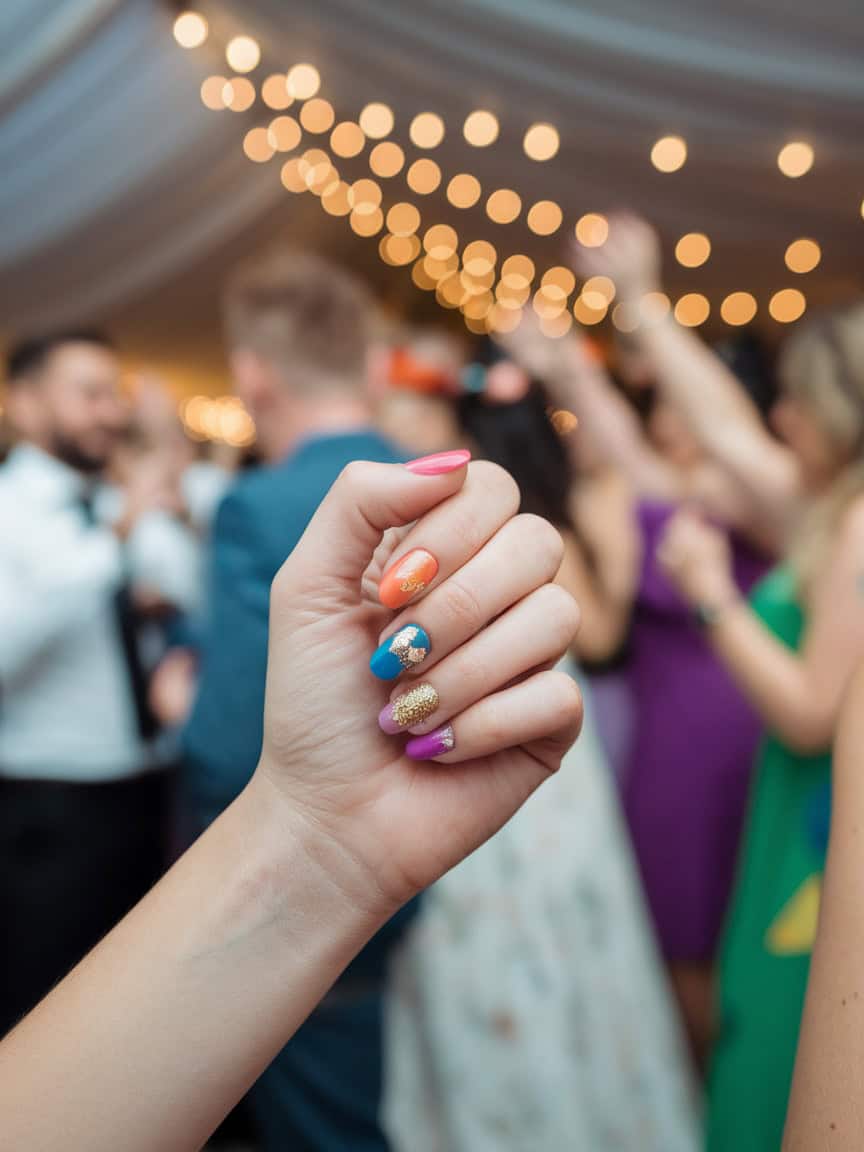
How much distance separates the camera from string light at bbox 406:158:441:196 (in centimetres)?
347

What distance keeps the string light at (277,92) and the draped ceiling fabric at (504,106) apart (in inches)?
2.7

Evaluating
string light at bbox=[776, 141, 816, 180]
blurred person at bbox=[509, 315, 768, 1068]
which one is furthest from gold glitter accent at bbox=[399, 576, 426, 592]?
string light at bbox=[776, 141, 816, 180]

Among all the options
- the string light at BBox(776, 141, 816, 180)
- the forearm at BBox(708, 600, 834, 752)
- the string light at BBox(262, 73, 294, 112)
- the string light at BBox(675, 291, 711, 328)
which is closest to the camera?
the forearm at BBox(708, 600, 834, 752)

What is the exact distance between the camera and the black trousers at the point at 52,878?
5.41 ft

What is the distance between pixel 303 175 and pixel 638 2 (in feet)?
6.99

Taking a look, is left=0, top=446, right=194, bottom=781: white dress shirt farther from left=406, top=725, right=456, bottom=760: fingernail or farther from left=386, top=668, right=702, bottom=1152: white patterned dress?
left=406, top=725, right=456, bottom=760: fingernail

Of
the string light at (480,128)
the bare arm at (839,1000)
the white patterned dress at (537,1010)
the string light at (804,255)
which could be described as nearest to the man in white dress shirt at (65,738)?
the white patterned dress at (537,1010)

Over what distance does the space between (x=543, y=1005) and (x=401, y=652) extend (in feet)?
2.58

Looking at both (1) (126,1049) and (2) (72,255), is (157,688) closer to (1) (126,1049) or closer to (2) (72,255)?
(1) (126,1049)

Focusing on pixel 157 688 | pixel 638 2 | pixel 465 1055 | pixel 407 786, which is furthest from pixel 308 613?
pixel 638 2

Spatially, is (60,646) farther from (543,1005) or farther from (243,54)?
(243,54)

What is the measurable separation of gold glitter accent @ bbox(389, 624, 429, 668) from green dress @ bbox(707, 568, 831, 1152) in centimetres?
66

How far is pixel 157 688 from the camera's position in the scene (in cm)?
178

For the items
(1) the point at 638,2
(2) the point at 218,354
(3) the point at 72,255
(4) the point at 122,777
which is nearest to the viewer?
(4) the point at 122,777
